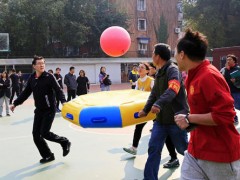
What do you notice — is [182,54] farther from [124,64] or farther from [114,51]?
[124,64]

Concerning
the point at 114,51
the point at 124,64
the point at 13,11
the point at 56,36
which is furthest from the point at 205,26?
the point at 114,51

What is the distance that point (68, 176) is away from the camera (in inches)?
183

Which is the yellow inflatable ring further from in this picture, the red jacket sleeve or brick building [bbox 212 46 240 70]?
brick building [bbox 212 46 240 70]

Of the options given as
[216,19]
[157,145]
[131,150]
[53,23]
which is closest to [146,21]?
[216,19]

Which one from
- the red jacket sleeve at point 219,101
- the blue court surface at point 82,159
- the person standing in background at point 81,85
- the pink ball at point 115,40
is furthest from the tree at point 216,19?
the red jacket sleeve at point 219,101

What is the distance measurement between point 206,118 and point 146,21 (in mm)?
43195

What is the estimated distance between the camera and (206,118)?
219cm

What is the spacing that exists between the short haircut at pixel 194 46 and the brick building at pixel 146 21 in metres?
39.5

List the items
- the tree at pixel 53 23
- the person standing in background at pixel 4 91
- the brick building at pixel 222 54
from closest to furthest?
the person standing in background at pixel 4 91 → the brick building at pixel 222 54 → the tree at pixel 53 23

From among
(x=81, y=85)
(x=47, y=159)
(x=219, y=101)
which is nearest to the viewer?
(x=219, y=101)

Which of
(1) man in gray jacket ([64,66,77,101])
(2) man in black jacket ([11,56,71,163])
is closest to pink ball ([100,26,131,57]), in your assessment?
(1) man in gray jacket ([64,66,77,101])

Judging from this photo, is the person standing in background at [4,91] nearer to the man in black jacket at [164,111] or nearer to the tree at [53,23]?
the man in black jacket at [164,111]

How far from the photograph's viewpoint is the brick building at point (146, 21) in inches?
1687

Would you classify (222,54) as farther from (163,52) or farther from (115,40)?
(163,52)
